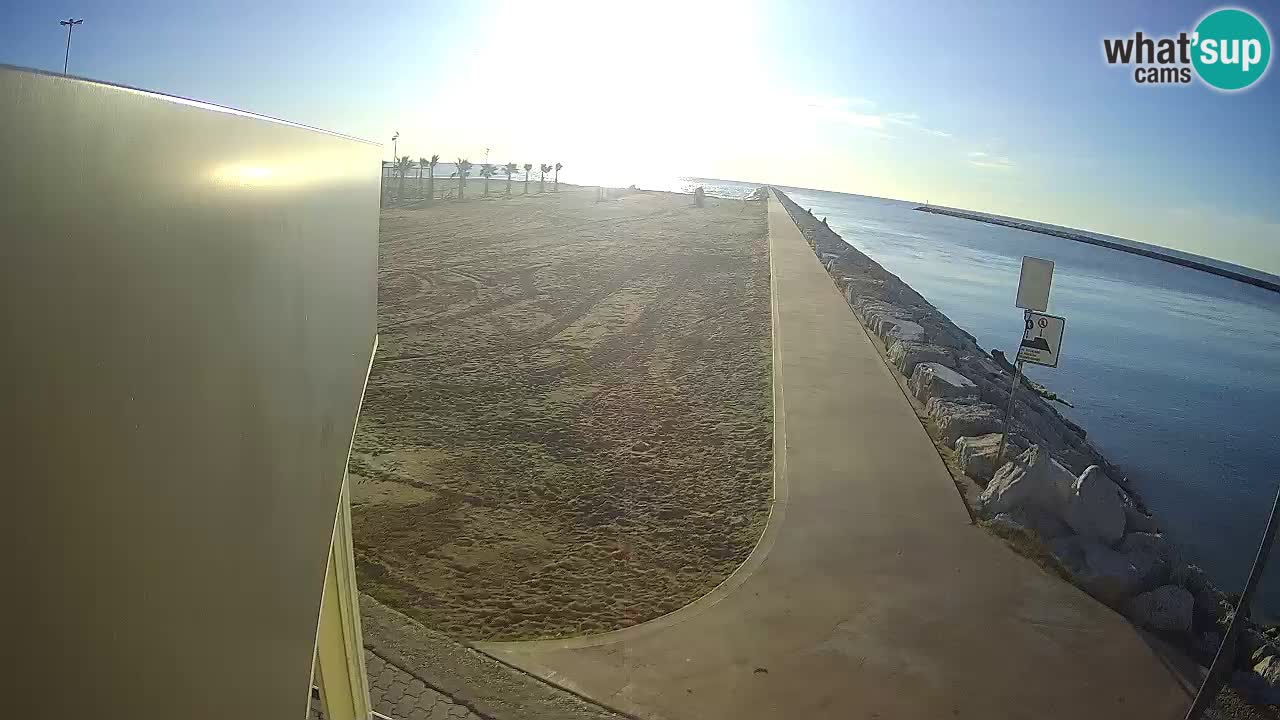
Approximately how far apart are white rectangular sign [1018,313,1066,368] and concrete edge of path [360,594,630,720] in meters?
5.87

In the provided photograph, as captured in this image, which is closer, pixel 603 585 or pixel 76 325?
pixel 76 325

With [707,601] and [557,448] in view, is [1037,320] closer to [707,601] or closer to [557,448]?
[707,601]

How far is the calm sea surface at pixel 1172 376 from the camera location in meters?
12.9

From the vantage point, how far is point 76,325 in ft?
3.10

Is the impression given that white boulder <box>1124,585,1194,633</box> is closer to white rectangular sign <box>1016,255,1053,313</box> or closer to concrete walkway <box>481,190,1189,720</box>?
concrete walkway <box>481,190,1189,720</box>

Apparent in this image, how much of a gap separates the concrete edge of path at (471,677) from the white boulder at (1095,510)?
442 centimetres

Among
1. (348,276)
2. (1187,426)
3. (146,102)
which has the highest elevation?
(146,102)

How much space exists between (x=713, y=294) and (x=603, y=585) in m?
14.8

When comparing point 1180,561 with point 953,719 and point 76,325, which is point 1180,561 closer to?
point 953,719

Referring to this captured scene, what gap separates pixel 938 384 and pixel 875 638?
5.66m

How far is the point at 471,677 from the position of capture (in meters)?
5.16

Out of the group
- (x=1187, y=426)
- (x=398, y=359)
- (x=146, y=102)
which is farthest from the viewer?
(x=1187, y=426)

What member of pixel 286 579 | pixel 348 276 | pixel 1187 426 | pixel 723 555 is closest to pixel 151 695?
pixel 286 579

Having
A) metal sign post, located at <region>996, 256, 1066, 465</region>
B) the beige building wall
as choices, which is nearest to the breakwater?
metal sign post, located at <region>996, 256, 1066, 465</region>
